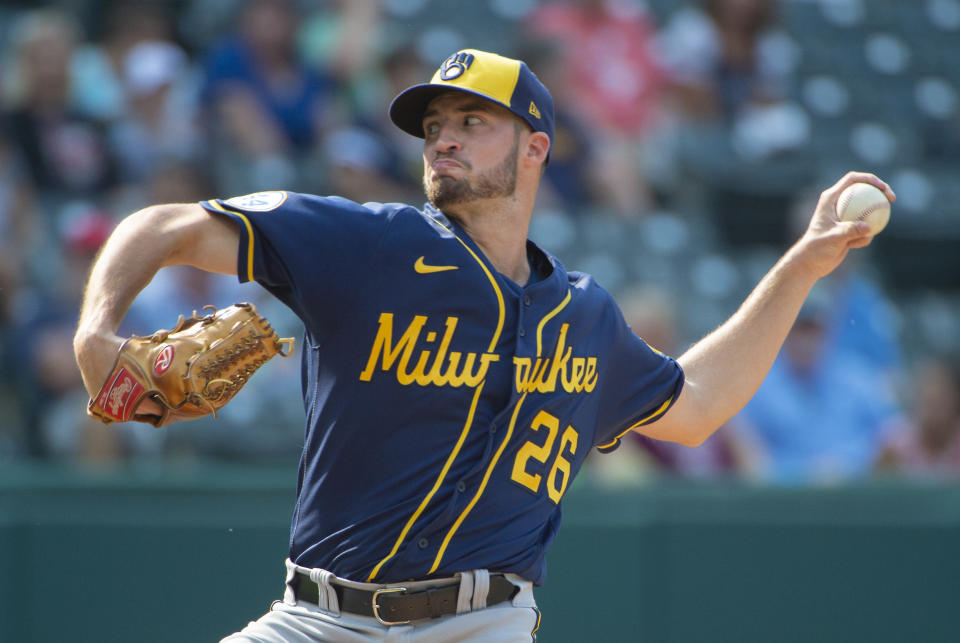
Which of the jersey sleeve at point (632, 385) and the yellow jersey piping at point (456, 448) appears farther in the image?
the jersey sleeve at point (632, 385)

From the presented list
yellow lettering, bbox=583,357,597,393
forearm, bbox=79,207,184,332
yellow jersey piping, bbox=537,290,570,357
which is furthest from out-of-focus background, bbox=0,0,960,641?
forearm, bbox=79,207,184,332

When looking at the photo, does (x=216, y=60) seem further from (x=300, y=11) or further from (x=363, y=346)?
(x=363, y=346)

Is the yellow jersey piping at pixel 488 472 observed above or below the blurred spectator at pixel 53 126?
below

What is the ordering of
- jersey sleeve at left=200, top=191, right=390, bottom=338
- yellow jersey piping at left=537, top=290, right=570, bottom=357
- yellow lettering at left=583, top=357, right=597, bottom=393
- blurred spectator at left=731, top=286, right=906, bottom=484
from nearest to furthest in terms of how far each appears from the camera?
1. jersey sleeve at left=200, top=191, right=390, bottom=338
2. yellow jersey piping at left=537, top=290, right=570, bottom=357
3. yellow lettering at left=583, top=357, right=597, bottom=393
4. blurred spectator at left=731, top=286, right=906, bottom=484

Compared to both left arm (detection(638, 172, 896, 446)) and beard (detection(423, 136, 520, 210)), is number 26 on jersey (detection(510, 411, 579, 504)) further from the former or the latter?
beard (detection(423, 136, 520, 210))

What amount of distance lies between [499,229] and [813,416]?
12.7ft

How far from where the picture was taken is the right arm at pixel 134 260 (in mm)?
2434

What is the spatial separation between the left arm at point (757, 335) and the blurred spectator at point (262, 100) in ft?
12.8

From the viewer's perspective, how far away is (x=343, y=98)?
7488 millimetres

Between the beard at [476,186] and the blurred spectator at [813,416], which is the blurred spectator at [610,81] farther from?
the beard at [476,186]

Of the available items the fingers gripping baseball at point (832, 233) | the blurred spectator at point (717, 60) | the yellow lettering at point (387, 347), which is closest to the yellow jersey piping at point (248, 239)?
the yellow lettering at point (387, 347)

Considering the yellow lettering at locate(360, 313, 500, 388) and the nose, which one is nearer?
the yellow lettering at locate(360, 313, 500, 388)

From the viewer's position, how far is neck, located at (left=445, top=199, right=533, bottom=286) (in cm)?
314

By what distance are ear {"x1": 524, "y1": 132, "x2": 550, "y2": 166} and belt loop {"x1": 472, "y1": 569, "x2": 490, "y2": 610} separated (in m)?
1.06
